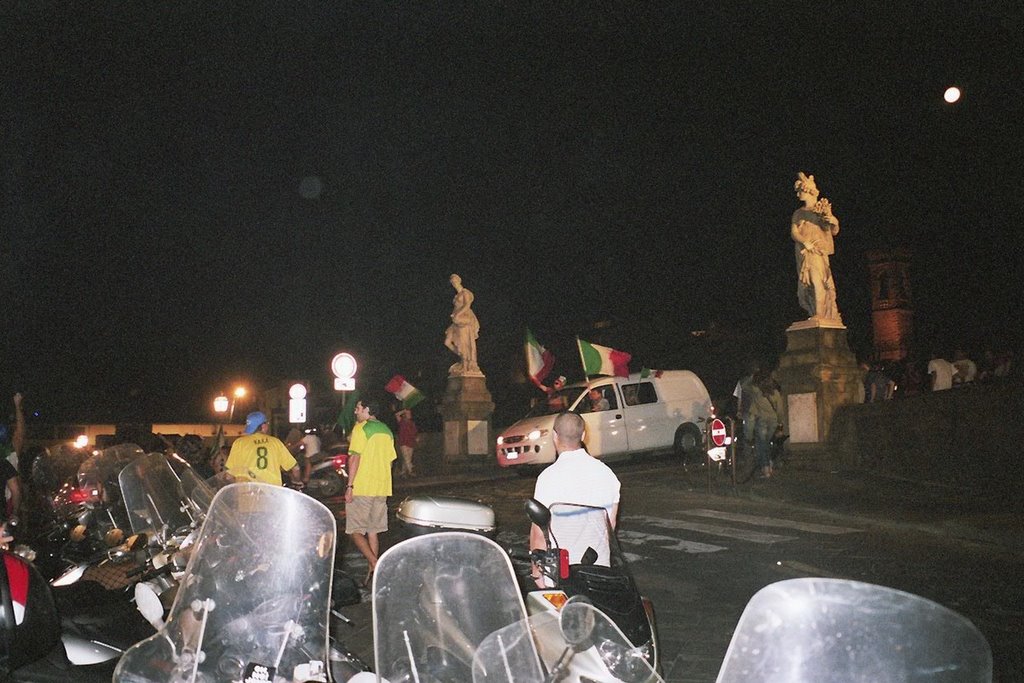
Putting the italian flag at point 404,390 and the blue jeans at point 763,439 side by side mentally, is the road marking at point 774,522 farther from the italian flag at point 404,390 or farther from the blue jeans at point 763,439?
the italian flag at point 404,390

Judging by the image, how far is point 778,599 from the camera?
2.35 meters

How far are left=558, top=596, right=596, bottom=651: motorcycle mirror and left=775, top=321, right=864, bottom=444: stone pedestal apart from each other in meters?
16.5

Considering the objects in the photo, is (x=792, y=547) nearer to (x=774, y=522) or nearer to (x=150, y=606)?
(x=774, y=522)

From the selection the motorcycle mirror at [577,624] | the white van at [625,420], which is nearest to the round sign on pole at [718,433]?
the white van at [625,420]

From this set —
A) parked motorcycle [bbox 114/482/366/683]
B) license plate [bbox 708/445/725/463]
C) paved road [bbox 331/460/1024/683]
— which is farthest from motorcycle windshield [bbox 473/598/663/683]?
license plate [bbox 708/445/725/463]

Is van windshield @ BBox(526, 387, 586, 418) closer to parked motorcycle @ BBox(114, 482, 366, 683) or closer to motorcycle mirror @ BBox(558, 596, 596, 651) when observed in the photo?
parked motorcycle @ BBox(114, 482, 366, 683)

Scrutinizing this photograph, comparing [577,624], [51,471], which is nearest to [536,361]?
[51,471]

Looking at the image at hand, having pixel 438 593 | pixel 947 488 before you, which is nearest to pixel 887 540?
pixel 947 488

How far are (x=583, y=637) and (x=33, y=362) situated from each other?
5534cm

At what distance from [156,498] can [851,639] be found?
5.12m

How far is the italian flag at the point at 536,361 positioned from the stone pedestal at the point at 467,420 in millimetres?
5201

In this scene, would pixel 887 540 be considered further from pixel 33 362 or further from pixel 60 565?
pixel 33 362

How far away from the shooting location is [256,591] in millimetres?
3514

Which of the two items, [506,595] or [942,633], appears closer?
[942,633]
